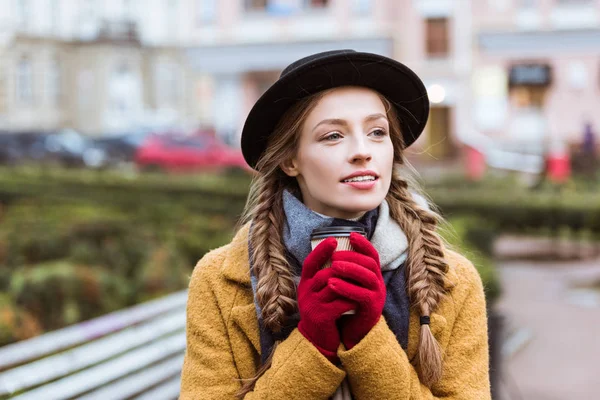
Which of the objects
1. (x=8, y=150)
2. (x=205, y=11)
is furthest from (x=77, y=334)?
(x=205, y=11)

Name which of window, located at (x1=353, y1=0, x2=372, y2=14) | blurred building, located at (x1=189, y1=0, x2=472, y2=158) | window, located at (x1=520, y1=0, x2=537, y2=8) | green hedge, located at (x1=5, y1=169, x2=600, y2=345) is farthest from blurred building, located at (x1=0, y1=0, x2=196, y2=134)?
green hedge, located at (x1=5, y1=169, x2=600, y2=345)

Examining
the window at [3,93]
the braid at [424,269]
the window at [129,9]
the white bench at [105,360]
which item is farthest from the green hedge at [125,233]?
the window at [129,9]

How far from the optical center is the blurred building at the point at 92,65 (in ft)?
116

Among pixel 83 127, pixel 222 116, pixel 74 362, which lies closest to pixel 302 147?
pixel 74 362

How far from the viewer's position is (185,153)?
72.7ft

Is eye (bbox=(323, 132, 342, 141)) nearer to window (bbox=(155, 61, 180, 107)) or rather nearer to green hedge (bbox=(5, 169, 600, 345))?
green hedge (bbox=(5, 169, 600, 345))

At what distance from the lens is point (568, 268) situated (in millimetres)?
10055

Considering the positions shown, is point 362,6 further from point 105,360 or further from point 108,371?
point 108,371

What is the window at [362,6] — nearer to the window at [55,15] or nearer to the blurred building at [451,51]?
the blurred building at [451,51]

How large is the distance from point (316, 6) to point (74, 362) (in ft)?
84.2

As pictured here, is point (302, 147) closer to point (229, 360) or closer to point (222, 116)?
point (229, 360)

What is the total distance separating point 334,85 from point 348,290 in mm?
514

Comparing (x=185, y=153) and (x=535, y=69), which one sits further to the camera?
(x=535, y=69)

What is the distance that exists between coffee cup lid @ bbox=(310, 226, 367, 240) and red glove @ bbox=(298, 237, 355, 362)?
69 mm
